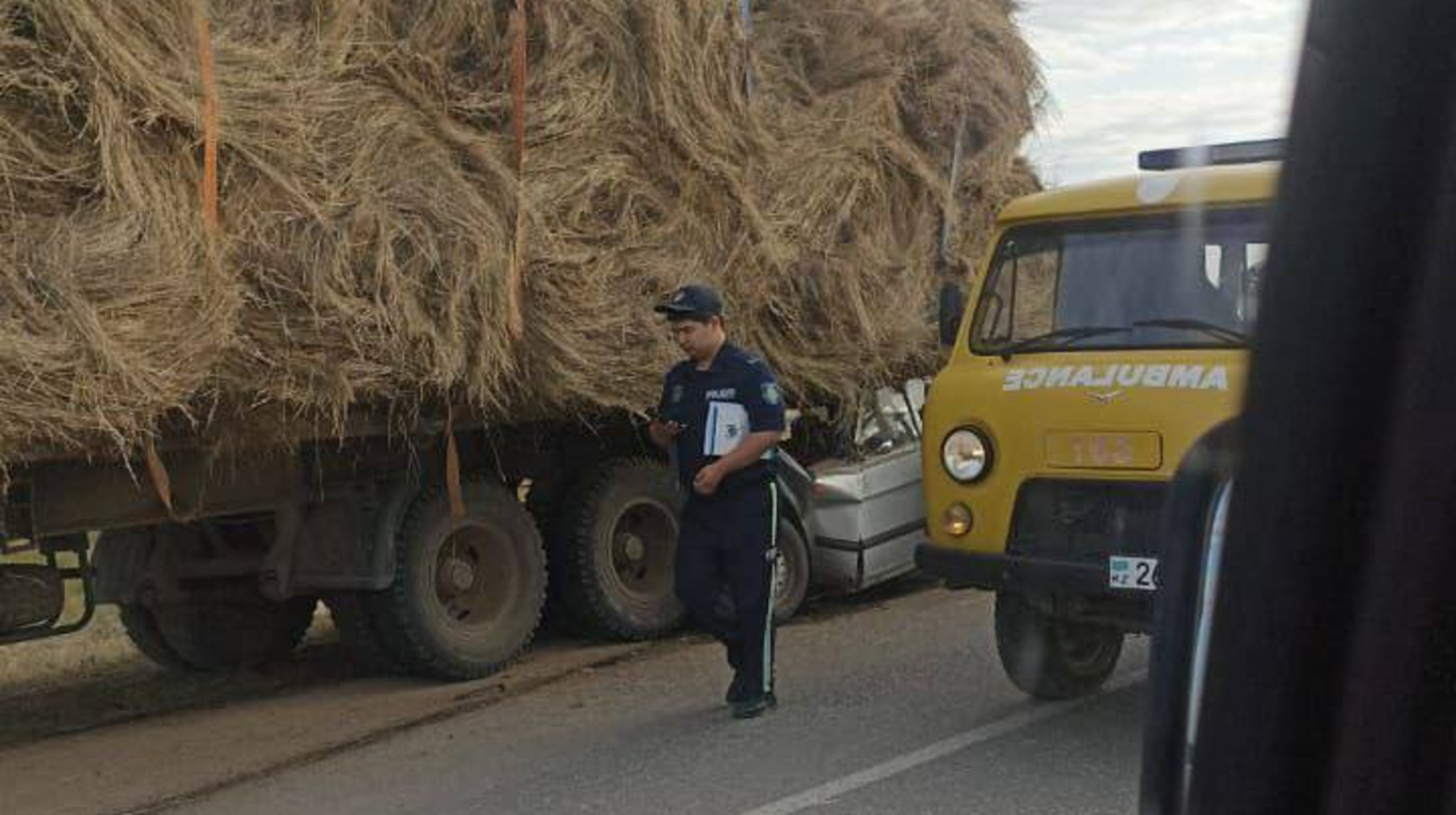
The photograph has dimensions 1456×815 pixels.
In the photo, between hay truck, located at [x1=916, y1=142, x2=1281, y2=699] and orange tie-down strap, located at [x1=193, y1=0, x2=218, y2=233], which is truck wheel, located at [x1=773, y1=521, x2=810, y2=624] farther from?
orange tie-down strap, located at [x1=193, y1=0, x2=218, y2=233]

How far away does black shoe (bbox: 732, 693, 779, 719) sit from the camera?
6914 mm

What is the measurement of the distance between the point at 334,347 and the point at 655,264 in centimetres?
186

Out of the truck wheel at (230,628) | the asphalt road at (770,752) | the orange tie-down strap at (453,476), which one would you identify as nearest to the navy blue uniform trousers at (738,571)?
the asphalt road at (770,752)

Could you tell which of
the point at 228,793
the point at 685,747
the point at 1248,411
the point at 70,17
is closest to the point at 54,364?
the point at 70,17

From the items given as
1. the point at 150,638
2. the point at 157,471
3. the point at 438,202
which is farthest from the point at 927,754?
the point at 150,638

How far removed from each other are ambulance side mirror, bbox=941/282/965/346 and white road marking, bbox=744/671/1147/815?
1528mm

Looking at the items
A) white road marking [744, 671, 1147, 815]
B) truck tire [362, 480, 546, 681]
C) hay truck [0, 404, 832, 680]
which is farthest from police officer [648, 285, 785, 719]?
truck tire [362, 480, 546, 681]

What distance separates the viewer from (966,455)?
6.52 meters

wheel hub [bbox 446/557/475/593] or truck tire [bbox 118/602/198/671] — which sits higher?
wheel hub [bbox 446/557/475/593]

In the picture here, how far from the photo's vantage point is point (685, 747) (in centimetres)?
650

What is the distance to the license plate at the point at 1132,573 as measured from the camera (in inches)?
233

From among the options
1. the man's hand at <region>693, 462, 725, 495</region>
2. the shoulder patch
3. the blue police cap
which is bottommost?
the man's hand at <region>693, 462, 725, 495</region>

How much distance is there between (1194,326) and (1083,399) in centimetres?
51

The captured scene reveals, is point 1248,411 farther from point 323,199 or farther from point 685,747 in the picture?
point 323,199
